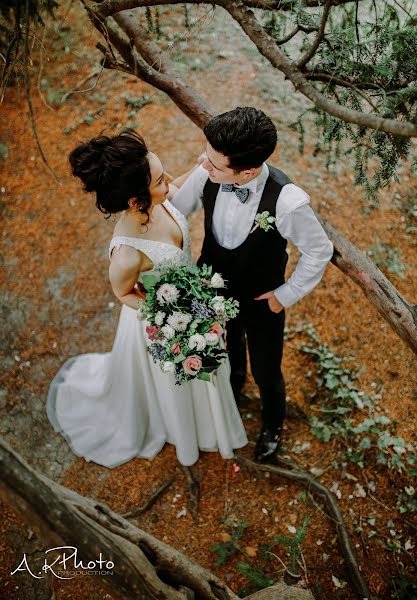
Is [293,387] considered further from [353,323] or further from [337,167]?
[337,167]

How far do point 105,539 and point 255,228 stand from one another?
167cm

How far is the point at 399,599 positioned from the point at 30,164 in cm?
553

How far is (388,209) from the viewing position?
5.23 meters

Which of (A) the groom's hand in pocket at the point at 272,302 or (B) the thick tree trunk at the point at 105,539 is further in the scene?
(A) the groom's hand in pocket at the point at 272,302

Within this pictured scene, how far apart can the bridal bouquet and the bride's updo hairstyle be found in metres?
0.45

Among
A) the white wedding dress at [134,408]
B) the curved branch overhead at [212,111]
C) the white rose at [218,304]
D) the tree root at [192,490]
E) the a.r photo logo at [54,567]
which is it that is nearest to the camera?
the white rose at [218,304]

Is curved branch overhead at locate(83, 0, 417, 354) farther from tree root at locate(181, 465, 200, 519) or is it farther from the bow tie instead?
tree root at locate(181, 465, 200, 519)

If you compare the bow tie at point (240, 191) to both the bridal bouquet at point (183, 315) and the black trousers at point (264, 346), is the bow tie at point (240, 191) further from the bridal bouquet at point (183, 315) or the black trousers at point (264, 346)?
the black trousers at point (264, 346)

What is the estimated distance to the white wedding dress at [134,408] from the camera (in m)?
3.41

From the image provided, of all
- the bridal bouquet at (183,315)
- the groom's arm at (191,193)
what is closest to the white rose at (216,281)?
the bridal bouquet at (183,315)

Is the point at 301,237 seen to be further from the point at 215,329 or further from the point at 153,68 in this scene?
the point at 153,68

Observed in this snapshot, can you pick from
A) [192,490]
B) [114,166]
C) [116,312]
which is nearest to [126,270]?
[114,166]

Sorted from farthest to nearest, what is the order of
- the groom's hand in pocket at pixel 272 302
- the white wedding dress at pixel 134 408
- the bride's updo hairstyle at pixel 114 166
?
the white wedding dress at pixel 134 408
the groom's hand in pocket at pixel 272 302
the bride's updo hairstyle at pixel 114 166

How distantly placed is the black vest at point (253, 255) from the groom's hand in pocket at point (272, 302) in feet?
0.24
